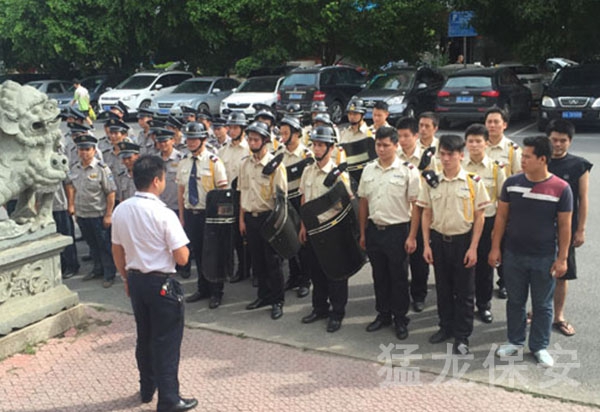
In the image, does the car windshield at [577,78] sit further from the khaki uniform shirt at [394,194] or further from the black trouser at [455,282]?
the black trouser at [455,282]

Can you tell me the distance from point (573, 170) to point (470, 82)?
12392 mm

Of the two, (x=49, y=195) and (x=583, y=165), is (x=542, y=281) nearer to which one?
(x=583, y=165)

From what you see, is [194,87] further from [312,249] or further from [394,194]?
[394,194]

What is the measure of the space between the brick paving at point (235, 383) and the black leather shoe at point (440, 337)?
2.01ft

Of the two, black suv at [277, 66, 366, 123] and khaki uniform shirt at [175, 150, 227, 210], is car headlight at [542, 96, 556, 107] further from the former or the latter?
khaki uniform shirt at [175, 150, 227, 210]

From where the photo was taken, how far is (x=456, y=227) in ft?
17.0

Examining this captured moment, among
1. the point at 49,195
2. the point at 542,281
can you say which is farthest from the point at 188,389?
the point at 542,281

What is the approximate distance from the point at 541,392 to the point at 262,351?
2.17m

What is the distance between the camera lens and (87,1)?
24.9m

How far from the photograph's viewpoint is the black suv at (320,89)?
61.2 ft

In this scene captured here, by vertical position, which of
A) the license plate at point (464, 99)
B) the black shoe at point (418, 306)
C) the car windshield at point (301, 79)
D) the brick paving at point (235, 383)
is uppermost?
the car windshield at point (301, 79)

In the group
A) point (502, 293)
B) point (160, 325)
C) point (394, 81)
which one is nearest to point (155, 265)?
point (160, 325)

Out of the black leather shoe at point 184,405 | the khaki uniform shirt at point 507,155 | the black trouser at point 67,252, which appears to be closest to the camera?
the black leather shoe at point 184,405

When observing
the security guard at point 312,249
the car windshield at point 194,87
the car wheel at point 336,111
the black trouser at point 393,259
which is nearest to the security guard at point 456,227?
the black trouser at point 393,259
